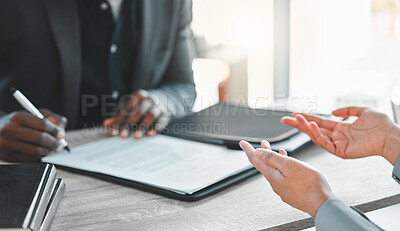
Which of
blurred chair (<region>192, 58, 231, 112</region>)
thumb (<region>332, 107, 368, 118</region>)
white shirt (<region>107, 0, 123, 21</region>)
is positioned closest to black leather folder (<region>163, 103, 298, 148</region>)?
thumb (<region>332, 107, 368, 118</region>)

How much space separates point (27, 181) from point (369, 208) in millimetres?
613

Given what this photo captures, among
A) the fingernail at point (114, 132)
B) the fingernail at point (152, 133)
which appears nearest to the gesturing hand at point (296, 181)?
the fingernail at point (152, 133)

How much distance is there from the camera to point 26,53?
4.96ft

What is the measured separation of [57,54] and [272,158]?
3.58 feet

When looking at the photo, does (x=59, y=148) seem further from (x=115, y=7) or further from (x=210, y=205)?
(x=115, y=7)

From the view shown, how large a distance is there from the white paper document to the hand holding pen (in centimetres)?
3

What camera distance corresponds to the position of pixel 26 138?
101cm

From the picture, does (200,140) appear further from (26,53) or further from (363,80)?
(363,80)

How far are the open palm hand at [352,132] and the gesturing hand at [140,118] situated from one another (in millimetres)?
419

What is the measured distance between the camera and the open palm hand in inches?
35.4

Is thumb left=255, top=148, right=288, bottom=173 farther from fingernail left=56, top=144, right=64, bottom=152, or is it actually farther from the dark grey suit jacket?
the dark grey suit jacket

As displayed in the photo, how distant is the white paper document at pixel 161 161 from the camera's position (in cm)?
85

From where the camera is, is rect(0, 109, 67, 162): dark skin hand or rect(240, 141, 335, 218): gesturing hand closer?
rect(240, 141, 335, 218): gesturing hand

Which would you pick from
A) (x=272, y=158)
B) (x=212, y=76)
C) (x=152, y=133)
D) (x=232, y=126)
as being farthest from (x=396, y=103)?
(x=212, y=76)
